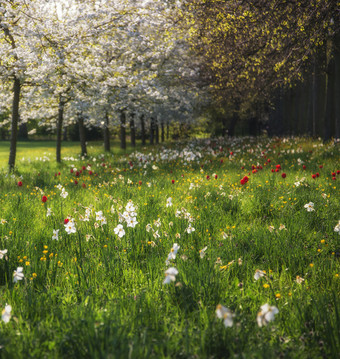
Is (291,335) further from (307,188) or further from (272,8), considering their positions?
(272,8)

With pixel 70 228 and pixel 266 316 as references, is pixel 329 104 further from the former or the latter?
pixel 266 316

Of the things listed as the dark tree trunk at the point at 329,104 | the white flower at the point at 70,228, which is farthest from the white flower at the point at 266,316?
the dark tree trunk at the point at 329,104

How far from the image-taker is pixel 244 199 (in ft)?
17.8

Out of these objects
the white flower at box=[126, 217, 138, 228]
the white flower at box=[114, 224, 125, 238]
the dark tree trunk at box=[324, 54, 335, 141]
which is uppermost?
the dark tree trunk at box=[324, 54, 335, 141]

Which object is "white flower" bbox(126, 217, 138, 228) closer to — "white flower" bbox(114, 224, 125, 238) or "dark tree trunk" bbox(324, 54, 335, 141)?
"white flower" bbox(114, 224, 125, 238)

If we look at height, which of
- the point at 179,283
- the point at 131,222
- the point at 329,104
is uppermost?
the point at 329,104

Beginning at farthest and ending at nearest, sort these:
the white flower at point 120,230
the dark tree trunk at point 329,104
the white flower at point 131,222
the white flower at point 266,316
A: the dark tree trunk at point 329,104, the white flower at point 131,222, the white flower at point 120,230, the white flower at point 266,316

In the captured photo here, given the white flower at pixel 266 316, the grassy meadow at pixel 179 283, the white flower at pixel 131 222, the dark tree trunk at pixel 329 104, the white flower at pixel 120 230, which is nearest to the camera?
the white flower at pixel 266 316

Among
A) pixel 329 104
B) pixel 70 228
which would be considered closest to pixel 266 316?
pixel 70 228

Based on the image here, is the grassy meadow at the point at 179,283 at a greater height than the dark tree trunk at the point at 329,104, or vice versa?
the dark tree trunk at the point at 329,104

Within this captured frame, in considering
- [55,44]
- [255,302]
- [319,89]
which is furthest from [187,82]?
[255,302]

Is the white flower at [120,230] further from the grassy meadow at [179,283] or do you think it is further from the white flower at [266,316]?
the white flower at [266,316]

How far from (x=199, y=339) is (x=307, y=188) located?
15.2 ft

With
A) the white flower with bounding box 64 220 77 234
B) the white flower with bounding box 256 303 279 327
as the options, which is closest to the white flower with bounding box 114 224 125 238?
the white flower with bounding box 64 220 77 234
